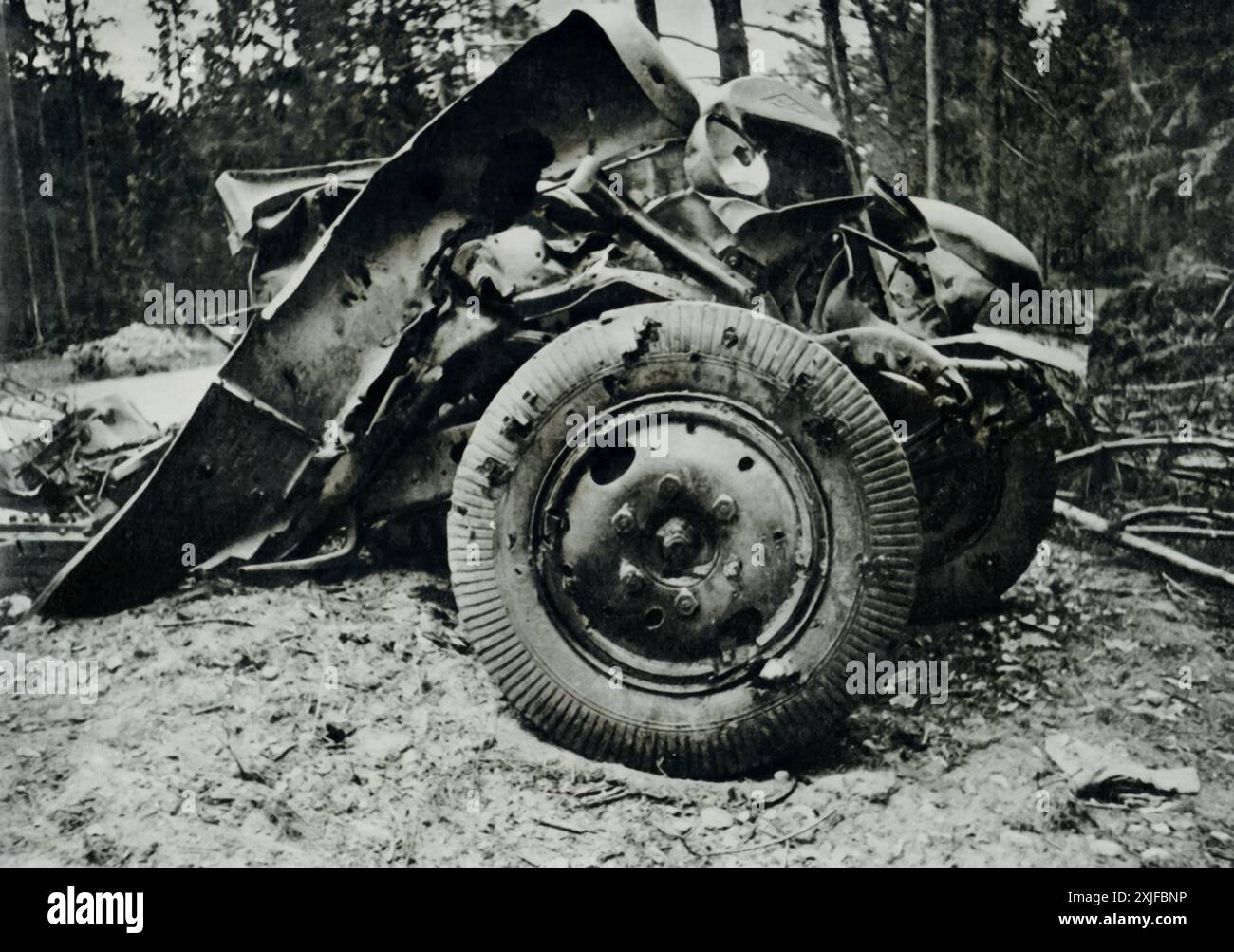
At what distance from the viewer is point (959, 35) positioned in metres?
2.99

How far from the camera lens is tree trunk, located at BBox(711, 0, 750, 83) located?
2.90m

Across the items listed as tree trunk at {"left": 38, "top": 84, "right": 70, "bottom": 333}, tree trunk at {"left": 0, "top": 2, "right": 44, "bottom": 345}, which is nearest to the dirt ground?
tree trunk at {"left": 38, "top": 84, "right": 70, "bottom": 333}

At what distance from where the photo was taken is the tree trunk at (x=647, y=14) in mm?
2861

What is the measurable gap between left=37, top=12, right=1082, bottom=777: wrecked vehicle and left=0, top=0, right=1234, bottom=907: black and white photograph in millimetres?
12

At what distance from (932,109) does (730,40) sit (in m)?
0.64

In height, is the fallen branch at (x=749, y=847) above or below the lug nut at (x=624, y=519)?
below

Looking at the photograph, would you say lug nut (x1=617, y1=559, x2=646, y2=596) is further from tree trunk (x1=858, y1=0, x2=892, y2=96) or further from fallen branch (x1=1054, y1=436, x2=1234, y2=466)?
tree trunk (x1=858, y1=0, x2=892, y2=96)

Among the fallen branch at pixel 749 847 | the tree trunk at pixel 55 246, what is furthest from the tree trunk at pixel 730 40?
the fallen branch at pixel 749 847

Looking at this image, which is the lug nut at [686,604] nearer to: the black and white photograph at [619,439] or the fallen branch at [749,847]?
the black and white photograph at [619,439]

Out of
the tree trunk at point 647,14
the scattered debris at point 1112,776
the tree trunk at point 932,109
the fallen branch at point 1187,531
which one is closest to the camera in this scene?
the scattered debris at point 1112,776

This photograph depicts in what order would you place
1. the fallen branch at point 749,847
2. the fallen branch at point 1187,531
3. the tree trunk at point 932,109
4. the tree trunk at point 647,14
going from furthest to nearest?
the fallen branch at point 1187,531
the tree trunk at point 932,109
the tree trunk at point 647,14
the fallen branch at point 749,847

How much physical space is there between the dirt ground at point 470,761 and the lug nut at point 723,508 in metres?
0.63

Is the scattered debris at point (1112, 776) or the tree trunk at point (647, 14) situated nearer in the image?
the scattered debris at point (1112, 776)
